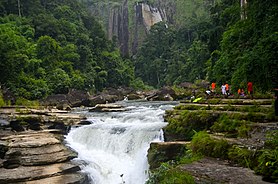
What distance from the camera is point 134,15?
98375 mm

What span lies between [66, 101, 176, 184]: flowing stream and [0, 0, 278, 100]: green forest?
16.6 ft

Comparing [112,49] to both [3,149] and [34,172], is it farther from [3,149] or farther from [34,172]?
[34,172]

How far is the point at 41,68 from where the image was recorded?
36.4 meters

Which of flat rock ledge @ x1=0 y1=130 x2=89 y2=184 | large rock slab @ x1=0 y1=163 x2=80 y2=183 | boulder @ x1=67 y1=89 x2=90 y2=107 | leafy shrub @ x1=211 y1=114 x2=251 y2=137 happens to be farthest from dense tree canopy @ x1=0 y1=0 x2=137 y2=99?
leafy shrub @ x1=211 y1=114 x2=251 y2=137

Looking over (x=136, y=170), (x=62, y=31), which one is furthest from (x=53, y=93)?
(x=136, y=170)

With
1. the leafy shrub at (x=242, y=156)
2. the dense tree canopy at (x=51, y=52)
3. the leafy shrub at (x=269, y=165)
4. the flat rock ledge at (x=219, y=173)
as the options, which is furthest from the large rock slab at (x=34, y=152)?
the dense tree canopy at (x=51, y=52)

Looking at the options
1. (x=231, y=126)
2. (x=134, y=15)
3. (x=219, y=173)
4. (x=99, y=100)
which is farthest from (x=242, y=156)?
(x=134, y=15)

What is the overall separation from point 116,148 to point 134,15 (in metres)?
88.1

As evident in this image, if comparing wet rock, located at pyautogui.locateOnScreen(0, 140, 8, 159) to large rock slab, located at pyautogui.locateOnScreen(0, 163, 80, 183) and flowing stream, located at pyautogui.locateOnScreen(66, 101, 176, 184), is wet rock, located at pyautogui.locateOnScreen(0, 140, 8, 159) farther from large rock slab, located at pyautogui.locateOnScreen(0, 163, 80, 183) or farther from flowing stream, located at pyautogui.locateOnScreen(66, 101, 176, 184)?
flowing stream, located at pyautogui.locateOnScreen(66, 101, 176, 184)

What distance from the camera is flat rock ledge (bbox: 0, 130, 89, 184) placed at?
1127cm

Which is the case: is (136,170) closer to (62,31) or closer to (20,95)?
(20,95)

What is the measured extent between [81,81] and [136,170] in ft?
96.3

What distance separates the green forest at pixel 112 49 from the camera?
11.0 metres

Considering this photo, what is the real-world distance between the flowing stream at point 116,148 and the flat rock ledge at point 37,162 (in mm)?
809
